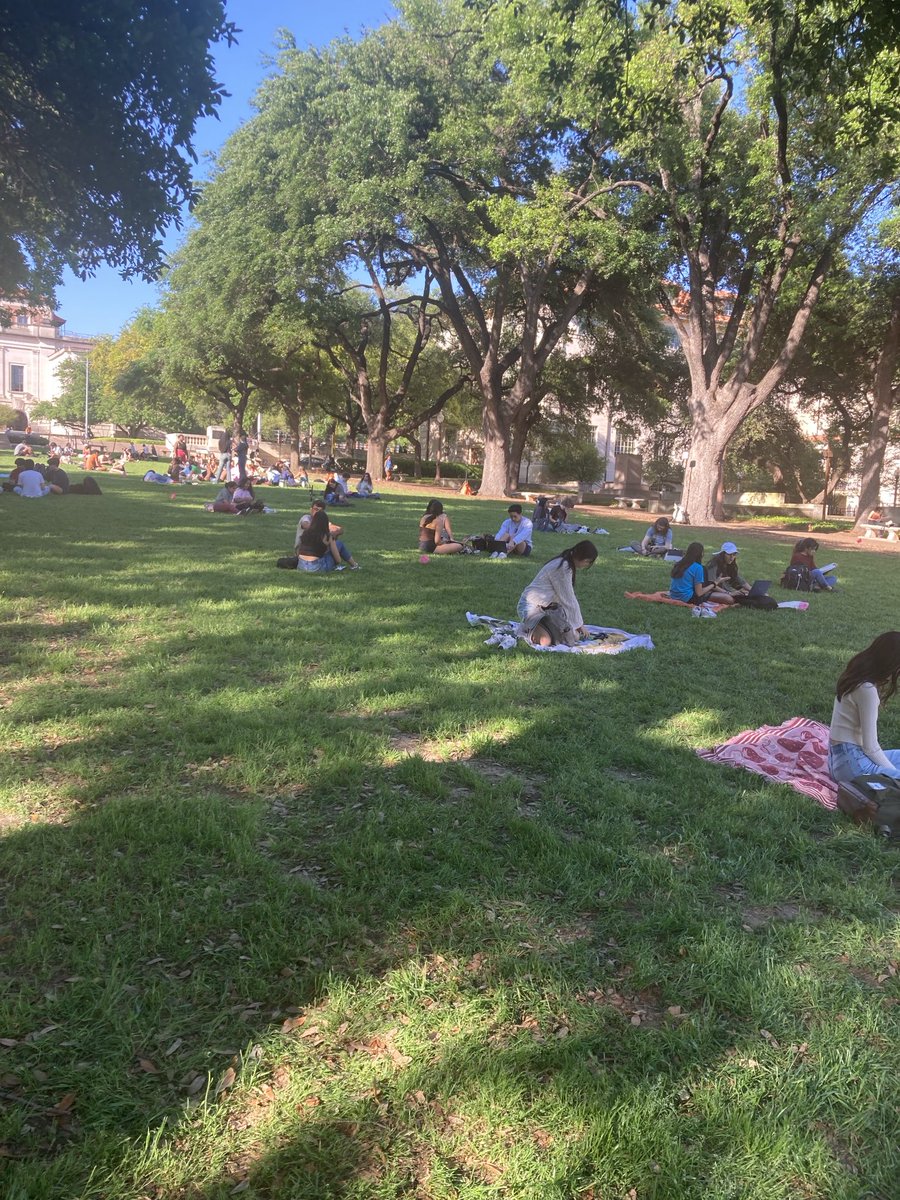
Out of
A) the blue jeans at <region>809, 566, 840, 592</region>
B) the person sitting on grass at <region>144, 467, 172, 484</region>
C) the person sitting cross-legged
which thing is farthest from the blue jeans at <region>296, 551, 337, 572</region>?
the person sitting on grass at <region>144, 467, 172, 484</region>

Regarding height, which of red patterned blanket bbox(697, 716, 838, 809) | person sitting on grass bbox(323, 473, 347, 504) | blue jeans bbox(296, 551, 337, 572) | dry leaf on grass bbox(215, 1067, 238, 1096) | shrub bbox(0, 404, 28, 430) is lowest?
dry leaf on grass bbox(215, 1067, 238, 1096)

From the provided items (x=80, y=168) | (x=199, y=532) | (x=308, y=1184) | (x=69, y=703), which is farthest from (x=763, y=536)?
(x=308, y=1184)

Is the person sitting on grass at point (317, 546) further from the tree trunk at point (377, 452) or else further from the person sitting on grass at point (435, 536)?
the tree trunk at point (377, 452)

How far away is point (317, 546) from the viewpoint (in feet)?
36.2

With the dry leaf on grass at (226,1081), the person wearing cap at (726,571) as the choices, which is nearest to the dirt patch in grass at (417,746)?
the dry leaf on grass at (226,1081)

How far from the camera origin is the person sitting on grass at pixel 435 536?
13.4 metres

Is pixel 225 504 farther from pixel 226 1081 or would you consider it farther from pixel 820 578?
pixel 226 1081

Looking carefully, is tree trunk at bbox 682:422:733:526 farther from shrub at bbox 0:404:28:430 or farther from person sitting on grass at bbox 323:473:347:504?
shrub at bbox 0:404:28:430

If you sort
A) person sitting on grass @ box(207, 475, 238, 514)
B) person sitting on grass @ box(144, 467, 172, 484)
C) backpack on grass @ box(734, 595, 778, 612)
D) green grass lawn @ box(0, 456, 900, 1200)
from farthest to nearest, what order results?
person sitting on grass @ box(144, 467, 172, 484) < person sitting on grass @ box(207, 475, 238, 514) < backpack on grass @ box(734, 595, 778, 612) < green grass lawn @ box(0, 456, 900, 1200)

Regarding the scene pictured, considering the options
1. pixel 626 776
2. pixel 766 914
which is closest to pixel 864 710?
pixel 626 776

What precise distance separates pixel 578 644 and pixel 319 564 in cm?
460

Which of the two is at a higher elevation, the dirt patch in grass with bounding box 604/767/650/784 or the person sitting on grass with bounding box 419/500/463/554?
the person sitting on grass with bounding box 419/500/463/554

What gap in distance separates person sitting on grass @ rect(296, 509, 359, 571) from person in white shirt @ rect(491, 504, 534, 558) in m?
3.62

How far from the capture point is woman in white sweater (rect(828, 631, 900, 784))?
4.30 m
